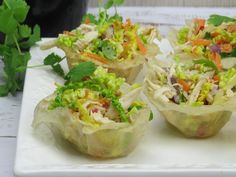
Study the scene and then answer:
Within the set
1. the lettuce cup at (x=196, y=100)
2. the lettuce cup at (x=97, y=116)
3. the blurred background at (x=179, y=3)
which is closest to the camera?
the lettuce cup at (x=97, y=116)

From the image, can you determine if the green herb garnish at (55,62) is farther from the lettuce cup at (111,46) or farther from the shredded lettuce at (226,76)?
the shredded lettuce at (226,76)

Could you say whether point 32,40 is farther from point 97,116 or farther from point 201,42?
point 97,116

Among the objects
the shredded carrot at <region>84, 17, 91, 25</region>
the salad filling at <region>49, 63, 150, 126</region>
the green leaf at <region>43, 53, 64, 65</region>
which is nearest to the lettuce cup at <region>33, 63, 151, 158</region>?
the salad filling at <region>49, 63, 150, 126</region>

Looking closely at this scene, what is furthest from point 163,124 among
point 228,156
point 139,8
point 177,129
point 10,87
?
point 139,8

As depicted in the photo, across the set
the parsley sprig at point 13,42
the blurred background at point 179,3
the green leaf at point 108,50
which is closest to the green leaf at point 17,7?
the parsley sprig at point 13,42

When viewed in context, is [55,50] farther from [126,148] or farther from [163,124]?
[126,148]
